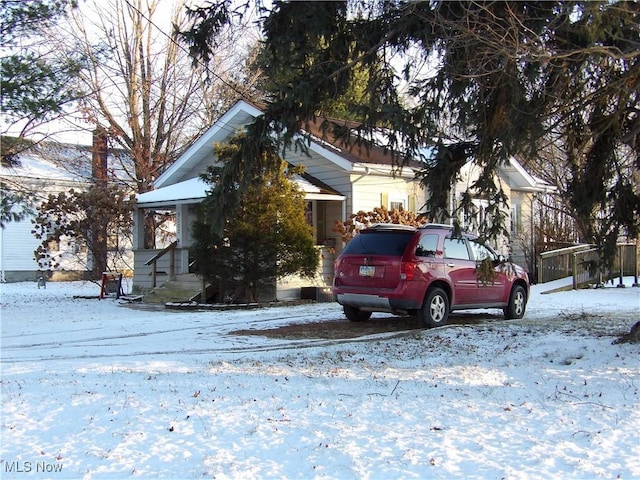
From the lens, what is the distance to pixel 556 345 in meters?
8.44

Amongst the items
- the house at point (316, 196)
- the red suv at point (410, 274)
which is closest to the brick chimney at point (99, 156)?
the house at point (316, 196)

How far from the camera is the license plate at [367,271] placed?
36.3ft

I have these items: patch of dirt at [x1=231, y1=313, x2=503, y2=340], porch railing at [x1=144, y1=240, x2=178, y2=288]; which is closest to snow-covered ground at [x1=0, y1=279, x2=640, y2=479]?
patch of dirt at [x1=231, y1=313, x2=503, y2=340]

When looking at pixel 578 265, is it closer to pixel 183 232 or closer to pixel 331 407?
pixel 183 232

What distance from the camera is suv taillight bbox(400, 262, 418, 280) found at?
35.2 feet

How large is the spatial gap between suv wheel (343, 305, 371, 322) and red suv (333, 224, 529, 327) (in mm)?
22

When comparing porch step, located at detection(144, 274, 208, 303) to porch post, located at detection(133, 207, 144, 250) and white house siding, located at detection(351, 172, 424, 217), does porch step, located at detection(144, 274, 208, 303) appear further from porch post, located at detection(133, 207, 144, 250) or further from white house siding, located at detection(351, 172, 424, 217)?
white house siding, located at detection(351, 172, 424, 217)

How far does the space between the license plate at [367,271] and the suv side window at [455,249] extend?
5.01ft

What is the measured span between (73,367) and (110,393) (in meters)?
2.04

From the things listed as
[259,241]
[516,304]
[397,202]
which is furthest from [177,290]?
[516,304]

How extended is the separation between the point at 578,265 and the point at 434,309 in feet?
34.0

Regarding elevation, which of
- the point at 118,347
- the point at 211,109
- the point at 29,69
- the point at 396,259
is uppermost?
the point at 211,109

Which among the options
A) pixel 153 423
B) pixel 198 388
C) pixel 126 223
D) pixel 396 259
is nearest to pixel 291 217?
pixel 396 259

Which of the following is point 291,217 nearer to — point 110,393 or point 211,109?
point 110,393
